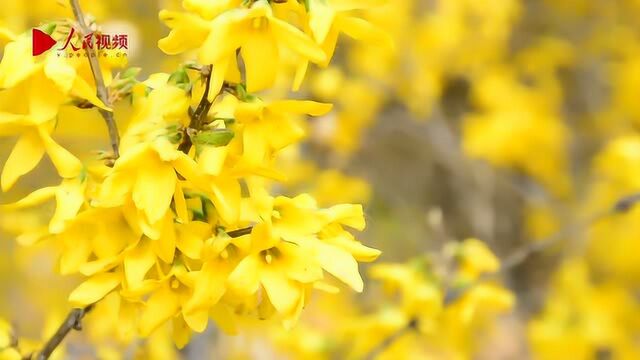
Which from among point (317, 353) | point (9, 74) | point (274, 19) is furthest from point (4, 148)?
point (274, 19)

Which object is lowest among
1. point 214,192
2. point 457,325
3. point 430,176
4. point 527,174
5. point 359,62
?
point 430,176

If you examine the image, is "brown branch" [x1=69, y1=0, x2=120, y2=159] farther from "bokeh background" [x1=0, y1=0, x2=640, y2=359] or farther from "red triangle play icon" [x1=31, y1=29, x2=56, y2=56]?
"bokeh background" [x1=0, y1=0, x2=640, y2=359]

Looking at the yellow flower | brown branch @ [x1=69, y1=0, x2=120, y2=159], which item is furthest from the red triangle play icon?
the yellow flower

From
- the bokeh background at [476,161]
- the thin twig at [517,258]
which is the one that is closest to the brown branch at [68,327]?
the thin twig at [517,258]

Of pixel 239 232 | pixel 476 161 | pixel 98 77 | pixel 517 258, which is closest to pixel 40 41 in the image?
pixel 98 77

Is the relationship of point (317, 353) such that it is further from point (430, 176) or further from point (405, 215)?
point (430, 176)

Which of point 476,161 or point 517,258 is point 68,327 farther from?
point 476,161

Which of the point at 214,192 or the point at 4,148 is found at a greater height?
the point at 214,192
